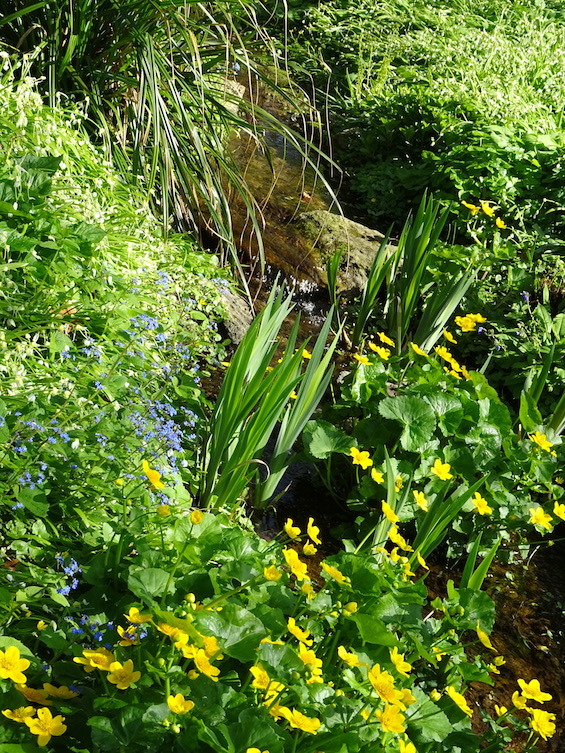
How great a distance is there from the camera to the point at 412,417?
101 inches

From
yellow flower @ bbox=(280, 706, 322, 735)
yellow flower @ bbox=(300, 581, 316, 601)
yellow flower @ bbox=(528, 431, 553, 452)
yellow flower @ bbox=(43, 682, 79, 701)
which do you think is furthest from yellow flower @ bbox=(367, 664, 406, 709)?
yellow flower @ bbox=(528, 431, 553, 452)

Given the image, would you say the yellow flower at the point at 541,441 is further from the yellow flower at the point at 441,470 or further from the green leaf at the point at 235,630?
the green leaf at the point at 235,630

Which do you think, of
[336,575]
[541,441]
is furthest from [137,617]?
[541,441]

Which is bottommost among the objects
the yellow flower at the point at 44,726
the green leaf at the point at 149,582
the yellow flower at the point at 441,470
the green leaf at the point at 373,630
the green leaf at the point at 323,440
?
the green leaf at the point at 323,440

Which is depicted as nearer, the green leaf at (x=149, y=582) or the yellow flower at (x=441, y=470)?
the green leaf at (x=149, y=582)

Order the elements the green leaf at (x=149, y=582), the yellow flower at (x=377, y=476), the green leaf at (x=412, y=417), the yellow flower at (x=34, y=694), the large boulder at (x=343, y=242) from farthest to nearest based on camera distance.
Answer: the large boulder at (x=343, y=242) → the green leaf at (x=412, y=417) → the yellow flower at (x=377, y=476) → the green leaf at (x=149, y=582) → the yellow flower at (x=34, y=694)

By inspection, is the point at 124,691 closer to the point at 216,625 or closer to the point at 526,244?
the point at 216,625

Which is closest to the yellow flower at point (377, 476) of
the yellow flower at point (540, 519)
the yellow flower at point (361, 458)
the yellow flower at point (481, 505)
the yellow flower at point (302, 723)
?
the yellow flower at point (361, 458)

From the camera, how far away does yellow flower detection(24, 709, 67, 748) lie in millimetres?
1242

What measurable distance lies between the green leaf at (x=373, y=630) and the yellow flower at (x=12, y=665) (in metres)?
0.72

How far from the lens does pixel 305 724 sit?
1.30 meters

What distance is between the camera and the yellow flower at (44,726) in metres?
1.24

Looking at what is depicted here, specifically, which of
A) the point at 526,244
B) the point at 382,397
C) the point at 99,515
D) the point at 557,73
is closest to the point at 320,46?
the point at 557,73

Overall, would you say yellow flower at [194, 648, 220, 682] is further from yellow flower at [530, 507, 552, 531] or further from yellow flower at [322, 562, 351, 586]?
yellow flower at [530, 507, 552, 531]
